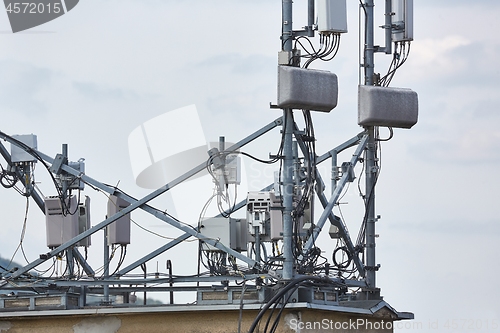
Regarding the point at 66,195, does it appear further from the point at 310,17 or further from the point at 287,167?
the point at 310,17

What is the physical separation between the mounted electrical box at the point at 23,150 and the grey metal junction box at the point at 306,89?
6.29m

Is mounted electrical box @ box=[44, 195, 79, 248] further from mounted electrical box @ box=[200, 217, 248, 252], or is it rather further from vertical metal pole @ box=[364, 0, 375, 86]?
vertical metal pole @ box=[364, 0, 375, 86]

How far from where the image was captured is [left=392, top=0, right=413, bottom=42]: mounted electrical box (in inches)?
1303

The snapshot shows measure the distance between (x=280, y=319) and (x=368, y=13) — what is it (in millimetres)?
9057

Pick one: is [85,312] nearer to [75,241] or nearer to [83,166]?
[75,241]

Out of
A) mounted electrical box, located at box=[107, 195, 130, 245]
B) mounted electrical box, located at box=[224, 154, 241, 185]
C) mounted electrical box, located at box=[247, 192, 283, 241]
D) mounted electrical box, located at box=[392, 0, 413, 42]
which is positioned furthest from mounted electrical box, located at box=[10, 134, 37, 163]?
mounted electrical box, located at box=[392, 0, 413, 42]

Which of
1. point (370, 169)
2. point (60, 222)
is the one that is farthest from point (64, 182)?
point (370, 169)

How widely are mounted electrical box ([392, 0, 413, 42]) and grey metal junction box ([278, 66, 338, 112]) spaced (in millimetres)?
5898

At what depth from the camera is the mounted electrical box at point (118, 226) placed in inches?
1190

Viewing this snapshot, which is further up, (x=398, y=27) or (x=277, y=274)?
(x=398, y=27)

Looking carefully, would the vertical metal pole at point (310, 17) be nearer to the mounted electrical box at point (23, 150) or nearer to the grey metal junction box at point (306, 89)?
the grey metal junction box at point (306, 89)

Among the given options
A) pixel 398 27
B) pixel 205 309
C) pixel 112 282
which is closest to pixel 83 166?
pixel 112 282

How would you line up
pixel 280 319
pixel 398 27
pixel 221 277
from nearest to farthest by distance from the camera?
pixel 280 319 < pixel 221 277 < pixel 398 27

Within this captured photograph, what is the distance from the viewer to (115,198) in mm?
30188
